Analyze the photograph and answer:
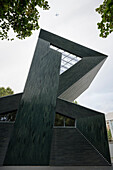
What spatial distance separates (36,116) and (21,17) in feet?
19.3

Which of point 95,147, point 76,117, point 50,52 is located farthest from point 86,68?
point 95,147

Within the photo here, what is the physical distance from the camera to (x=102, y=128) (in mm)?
9594

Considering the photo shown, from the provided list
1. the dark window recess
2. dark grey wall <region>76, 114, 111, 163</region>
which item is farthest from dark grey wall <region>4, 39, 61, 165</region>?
dark grey wall <region>76, 114, 111, 163</region>

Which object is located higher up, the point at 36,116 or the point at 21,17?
the point at 21,17

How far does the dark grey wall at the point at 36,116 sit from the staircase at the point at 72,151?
2.34 meters

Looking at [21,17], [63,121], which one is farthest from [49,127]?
[21,17]

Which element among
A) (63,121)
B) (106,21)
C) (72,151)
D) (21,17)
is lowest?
(72,151)

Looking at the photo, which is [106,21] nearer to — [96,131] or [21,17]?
[21,17]

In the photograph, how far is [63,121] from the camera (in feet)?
32.3

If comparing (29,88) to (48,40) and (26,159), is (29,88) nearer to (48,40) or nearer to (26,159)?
(26,159)

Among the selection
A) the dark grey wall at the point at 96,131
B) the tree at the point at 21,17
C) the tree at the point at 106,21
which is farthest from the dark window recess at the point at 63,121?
the tree at the point at 106,21

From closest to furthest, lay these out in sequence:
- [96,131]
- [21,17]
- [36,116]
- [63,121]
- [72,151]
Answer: [21,17] < [36,116] < [72,151] < [96,131] < [63,121]

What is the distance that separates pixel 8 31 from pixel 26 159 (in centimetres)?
647

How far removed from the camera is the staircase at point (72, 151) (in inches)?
317
